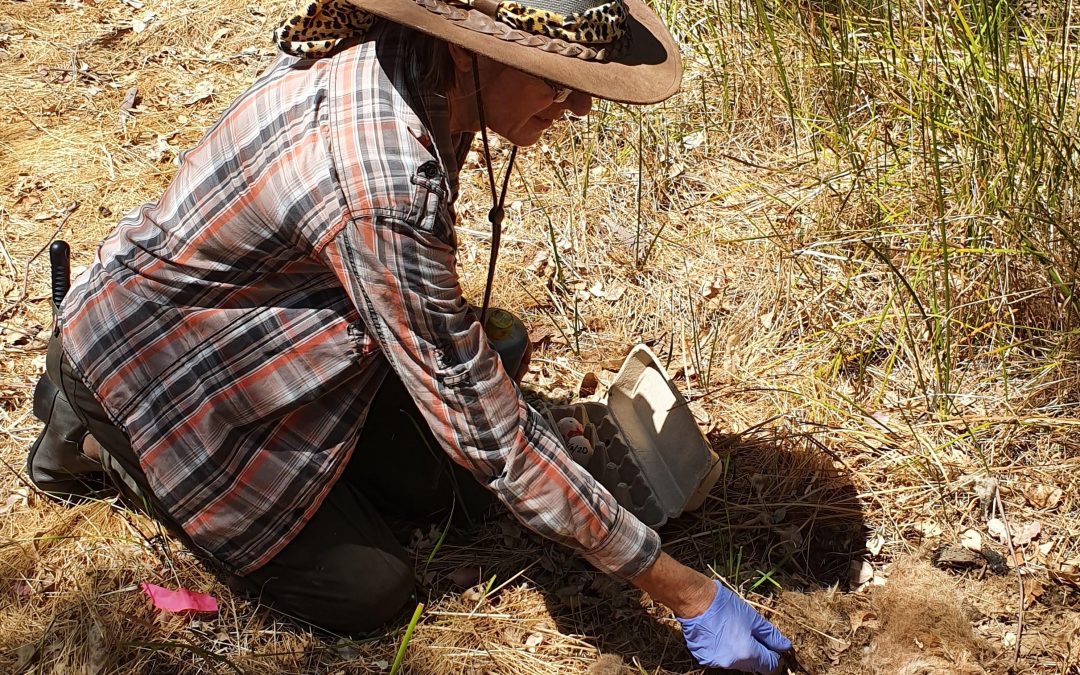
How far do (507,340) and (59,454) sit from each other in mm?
1225

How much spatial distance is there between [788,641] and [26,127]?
3.74 m

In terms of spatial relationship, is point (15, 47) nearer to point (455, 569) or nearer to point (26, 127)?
point (26, 127)

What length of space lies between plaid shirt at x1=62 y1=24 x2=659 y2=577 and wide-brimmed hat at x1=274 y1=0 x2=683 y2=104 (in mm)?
63

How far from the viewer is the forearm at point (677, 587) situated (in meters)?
2.03

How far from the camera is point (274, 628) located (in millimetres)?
2352

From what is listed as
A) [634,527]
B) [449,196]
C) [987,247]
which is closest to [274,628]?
[634,527]

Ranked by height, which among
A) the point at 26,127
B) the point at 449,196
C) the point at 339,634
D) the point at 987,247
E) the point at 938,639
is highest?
the point at 449,196

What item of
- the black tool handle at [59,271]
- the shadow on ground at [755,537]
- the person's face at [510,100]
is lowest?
the shadow on ground at [755,537]

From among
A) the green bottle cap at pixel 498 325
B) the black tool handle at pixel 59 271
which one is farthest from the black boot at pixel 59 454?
the green bottle cap at pixel 498 325

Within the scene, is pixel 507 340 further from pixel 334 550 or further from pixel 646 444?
pixel 334 550

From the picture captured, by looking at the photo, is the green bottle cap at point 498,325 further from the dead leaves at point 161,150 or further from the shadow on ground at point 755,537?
the dead leaves at point 161,150

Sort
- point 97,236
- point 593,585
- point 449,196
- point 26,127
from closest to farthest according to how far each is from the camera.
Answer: point 449,196, point 593,585, point 97,236, point 26,127

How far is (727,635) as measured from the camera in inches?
83.0

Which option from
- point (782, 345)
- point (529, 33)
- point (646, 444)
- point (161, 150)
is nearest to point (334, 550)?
point (646, 444)
